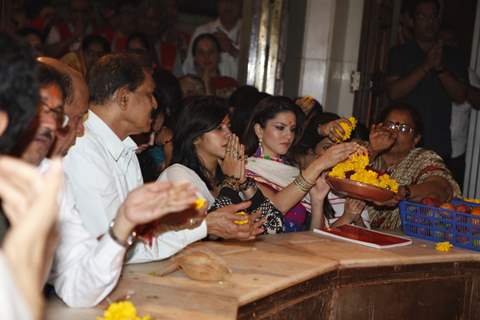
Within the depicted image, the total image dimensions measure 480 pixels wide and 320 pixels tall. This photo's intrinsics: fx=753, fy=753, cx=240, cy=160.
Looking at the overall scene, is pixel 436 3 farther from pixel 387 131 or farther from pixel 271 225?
pixel 271 225

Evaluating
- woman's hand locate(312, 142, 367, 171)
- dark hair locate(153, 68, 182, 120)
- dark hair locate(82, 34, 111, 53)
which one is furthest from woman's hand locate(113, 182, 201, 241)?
dark hair locate(82, 34, 111, 53)

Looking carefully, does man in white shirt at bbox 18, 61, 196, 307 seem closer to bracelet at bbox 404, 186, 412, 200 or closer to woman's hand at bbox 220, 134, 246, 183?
woman's hand at bbox 220, 134, 246, 183

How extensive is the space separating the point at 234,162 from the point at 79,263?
1.58 meters

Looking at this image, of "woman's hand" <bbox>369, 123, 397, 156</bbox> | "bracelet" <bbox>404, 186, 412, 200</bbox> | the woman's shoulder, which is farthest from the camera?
"woman's hand" <bbox>369, 123, 397, 156</bbox>

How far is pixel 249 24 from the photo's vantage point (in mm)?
6941

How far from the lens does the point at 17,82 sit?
1.51m

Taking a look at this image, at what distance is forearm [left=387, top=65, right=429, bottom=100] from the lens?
6898 millimetres

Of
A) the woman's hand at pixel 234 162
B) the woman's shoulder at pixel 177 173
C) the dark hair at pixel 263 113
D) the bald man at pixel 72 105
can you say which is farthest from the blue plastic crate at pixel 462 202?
the bald man at pixel 72 105

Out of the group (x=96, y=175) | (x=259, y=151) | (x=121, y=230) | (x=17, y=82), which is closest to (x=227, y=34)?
(x=259, y=151)

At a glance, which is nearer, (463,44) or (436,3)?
(436,3)

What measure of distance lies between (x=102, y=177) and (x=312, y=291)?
992 millimetres

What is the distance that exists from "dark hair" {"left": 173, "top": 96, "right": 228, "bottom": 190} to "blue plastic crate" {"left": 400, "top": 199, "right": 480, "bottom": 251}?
1.20 meters

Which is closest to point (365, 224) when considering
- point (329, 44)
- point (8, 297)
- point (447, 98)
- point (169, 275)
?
point (169, 275)

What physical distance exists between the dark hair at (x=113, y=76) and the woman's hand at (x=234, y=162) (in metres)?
0.66
